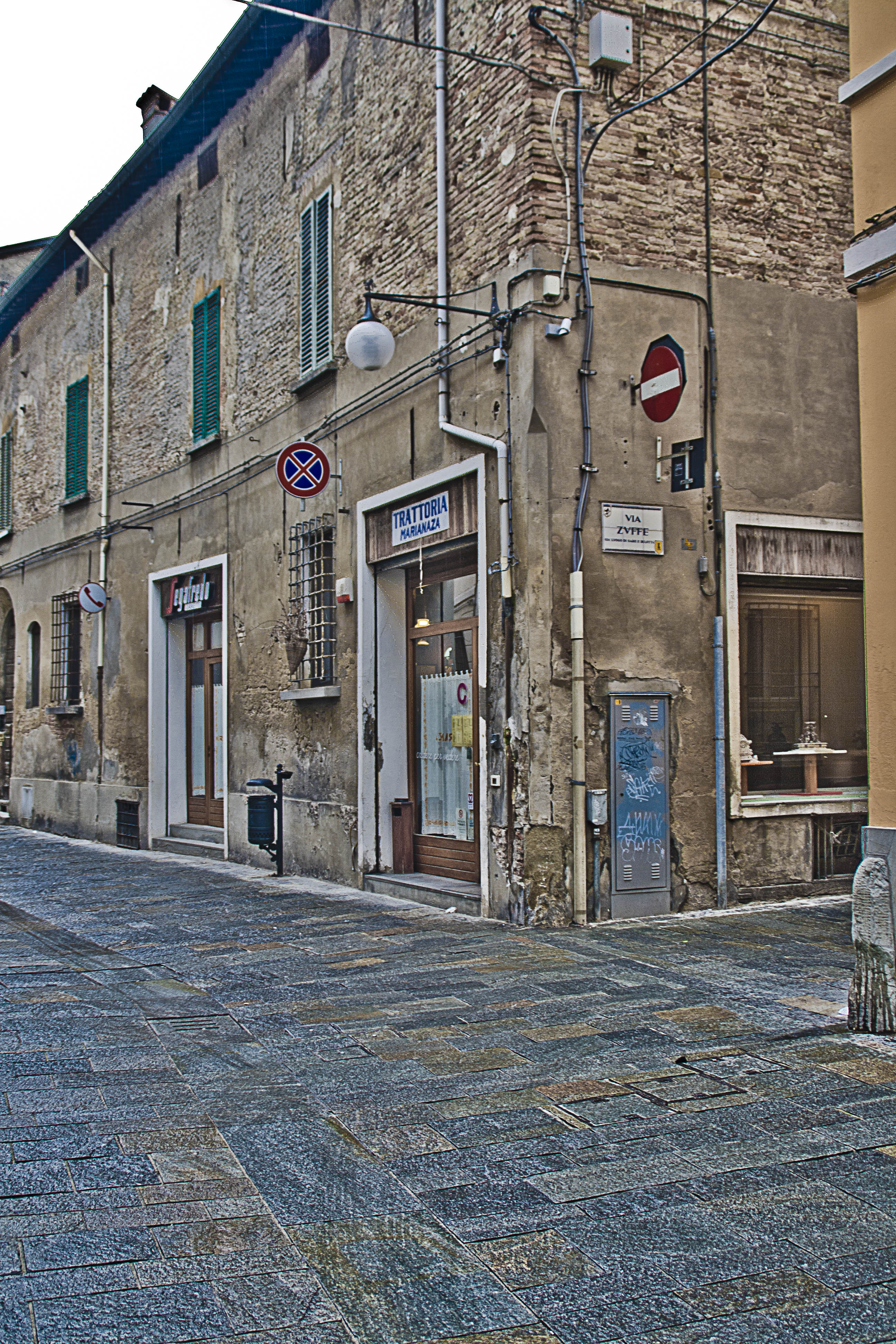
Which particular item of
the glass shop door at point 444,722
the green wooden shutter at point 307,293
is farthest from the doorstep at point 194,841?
the green wooden shutter at point 307,293

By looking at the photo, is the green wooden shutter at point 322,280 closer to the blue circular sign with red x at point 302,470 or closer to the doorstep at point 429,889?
the blue circular sign with red x at point 302,470

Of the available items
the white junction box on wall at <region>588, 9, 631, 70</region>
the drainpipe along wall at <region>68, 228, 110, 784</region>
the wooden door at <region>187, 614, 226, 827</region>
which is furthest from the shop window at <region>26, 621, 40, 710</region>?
the white junction box on wall at <region>588, 9, 631, 70</region>

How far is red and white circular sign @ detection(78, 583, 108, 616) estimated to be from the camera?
16.4 metres

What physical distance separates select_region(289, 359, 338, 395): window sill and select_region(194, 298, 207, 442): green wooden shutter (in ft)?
8.18

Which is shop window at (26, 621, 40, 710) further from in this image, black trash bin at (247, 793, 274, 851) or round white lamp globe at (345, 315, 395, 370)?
round white lamp globe at (345, 315, 395, 370)

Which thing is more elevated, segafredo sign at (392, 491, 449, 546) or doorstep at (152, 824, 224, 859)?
segafredo sign at (392, 491, 449, 546)

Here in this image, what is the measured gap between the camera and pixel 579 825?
314 inches

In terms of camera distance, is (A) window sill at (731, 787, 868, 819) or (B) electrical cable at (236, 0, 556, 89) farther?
(A) window sill at (731, 787, 868, 819)

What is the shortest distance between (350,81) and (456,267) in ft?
9.91

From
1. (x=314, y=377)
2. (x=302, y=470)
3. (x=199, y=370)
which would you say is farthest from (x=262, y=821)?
(x=199, y=370)

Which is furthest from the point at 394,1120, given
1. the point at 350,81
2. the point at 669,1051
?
the point at 350,81

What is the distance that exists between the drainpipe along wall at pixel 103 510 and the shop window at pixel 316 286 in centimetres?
591

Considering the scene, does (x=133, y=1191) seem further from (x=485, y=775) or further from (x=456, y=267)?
(x=456, y=267)

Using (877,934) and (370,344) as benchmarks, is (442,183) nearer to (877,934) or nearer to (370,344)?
(370,344)
